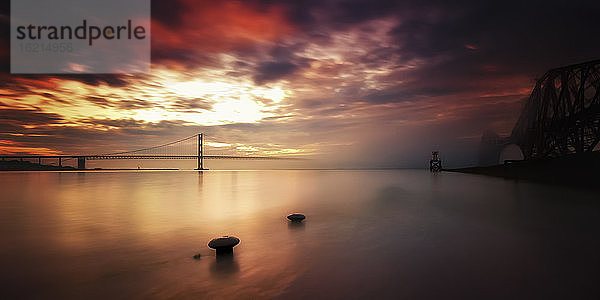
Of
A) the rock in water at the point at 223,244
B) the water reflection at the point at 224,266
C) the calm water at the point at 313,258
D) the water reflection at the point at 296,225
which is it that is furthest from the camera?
the water reflection at the point at 296,225

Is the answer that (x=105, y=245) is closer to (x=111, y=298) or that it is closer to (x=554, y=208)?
(x=111, y=298)

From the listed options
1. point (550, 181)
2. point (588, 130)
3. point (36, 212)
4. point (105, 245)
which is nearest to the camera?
point (105, 245)

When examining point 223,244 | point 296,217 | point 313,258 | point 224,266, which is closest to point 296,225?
point 296,217

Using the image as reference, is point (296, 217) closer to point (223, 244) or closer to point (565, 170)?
point (223, 244)

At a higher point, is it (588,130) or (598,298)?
(588,130)

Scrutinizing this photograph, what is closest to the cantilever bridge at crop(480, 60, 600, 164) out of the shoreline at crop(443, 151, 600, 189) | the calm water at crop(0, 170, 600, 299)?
the shoreline at crop(443, 151, 600, 189)

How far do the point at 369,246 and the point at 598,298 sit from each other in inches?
164

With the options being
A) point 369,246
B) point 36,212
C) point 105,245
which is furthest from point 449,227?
point 36,212

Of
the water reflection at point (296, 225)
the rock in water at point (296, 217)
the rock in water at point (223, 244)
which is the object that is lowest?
the water reflection at point (296, 225)

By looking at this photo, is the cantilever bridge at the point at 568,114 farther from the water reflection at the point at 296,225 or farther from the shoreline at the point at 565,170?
the water reflection at the point at 296,225

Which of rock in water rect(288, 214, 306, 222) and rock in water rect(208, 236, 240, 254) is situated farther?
rock in water rect(288, 214, 306, 222)

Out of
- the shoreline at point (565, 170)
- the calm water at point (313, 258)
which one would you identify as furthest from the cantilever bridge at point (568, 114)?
the calm water at point (313, 258)

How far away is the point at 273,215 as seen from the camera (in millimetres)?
12492

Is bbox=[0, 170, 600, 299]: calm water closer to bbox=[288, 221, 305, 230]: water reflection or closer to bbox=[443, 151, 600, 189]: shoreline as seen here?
bbox=[288, 221, 305, 230]: water reflection
